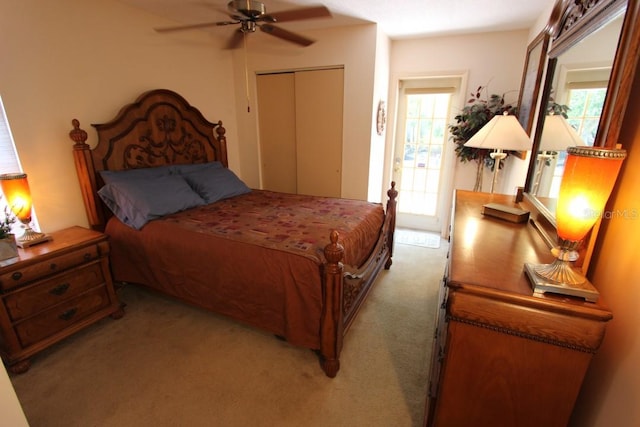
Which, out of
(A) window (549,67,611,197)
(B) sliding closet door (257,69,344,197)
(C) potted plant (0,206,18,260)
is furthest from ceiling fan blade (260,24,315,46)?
(C) potted plant (0,206,18,260)

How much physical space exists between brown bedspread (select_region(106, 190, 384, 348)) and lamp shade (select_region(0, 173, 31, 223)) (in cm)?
57

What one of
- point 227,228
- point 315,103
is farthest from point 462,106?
point 227,228

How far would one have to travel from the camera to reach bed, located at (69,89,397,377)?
5.74 feet

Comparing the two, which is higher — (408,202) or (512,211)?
(512,211)

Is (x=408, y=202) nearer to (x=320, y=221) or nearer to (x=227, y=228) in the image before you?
(x=320, y=221)

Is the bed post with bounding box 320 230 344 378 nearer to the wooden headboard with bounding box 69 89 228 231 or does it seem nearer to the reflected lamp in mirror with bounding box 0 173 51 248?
the reflected lamp in mirror with bounding box 0 173 51 248

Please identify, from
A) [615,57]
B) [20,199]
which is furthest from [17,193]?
[615,57]

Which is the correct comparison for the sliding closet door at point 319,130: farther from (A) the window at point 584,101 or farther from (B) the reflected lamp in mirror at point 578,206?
(B) the reflected lamp in mirror at point 578,206

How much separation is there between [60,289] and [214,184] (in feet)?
5.00

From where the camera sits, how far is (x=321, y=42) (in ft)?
10.8

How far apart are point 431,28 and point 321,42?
1215 mm

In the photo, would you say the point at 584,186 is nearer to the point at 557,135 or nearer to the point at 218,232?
the point at 557,135

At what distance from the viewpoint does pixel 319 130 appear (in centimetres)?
359

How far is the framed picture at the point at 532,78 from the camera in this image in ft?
7.62
